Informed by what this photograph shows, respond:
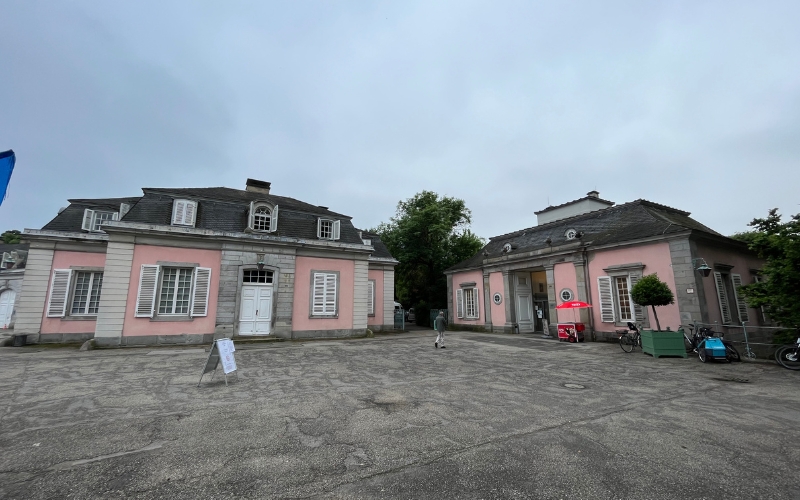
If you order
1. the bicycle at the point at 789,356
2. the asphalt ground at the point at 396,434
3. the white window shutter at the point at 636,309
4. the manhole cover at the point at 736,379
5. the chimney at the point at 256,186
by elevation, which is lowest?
the manhole cover at the point at 736,379

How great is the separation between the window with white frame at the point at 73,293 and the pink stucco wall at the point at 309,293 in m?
8.56

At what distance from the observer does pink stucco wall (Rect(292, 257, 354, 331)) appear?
1595cm

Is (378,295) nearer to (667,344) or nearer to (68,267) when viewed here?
(667,344)

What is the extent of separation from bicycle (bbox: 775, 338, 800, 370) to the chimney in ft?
78.4

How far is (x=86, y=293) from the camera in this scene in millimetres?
15227

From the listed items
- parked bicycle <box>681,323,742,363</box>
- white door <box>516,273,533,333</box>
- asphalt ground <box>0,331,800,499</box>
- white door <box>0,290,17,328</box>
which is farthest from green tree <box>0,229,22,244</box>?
parked bicycle <box>681,323,742,363</box>

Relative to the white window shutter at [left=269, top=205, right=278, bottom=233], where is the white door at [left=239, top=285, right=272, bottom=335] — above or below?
below

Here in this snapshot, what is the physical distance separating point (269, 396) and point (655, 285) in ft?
43.4

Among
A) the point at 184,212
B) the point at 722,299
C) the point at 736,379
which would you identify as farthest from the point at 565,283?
the point at 184,212

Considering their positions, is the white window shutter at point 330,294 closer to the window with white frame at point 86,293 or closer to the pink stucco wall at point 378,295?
the pink stucco wall at point 378,295

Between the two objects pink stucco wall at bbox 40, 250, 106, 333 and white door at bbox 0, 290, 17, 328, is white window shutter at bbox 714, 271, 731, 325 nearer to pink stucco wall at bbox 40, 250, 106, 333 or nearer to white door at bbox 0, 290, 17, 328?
pink stucco wall at bbox 40, 250, 106, 333

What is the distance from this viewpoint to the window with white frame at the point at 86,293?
15008mm

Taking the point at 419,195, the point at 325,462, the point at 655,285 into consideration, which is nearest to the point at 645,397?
the point at 325,462

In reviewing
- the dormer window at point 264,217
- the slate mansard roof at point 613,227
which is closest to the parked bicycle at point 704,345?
the slate mansard roof at point 613,227
